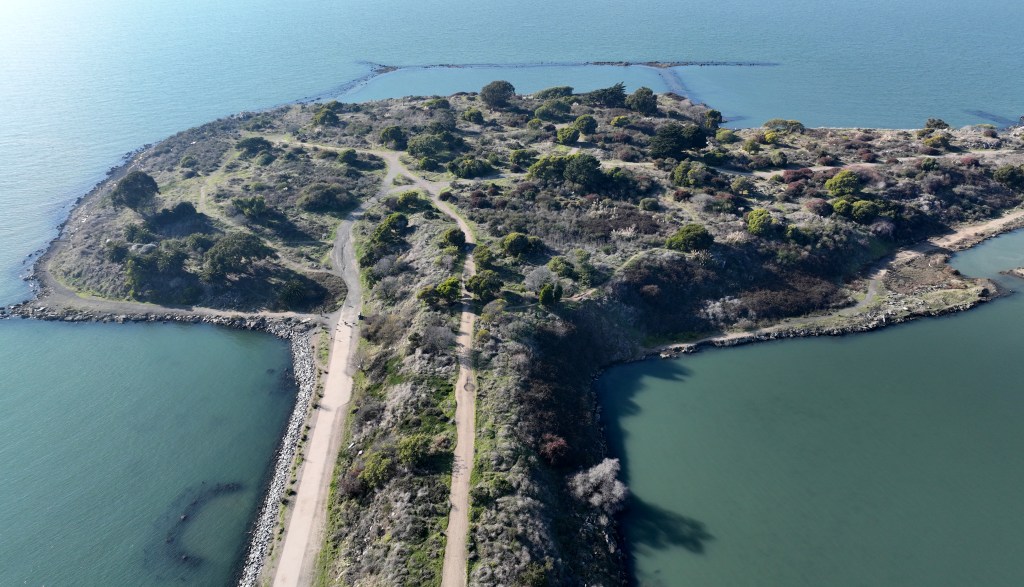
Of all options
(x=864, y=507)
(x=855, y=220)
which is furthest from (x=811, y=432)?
(x=855, y=220)

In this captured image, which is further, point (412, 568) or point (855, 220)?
point (855, 220)

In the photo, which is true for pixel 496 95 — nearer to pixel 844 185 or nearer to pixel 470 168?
pixel 470 168

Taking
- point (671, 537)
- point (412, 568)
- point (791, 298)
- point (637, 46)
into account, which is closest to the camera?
point (412, 568)

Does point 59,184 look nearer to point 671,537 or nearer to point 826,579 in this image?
point 671,537

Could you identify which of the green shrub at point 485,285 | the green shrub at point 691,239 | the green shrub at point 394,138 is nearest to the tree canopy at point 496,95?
the green shrub at point 394,138

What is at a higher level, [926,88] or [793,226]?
[926,88]

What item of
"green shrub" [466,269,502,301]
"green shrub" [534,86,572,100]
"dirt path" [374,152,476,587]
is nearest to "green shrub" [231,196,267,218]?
"dirt path" [374,152,476,587]
